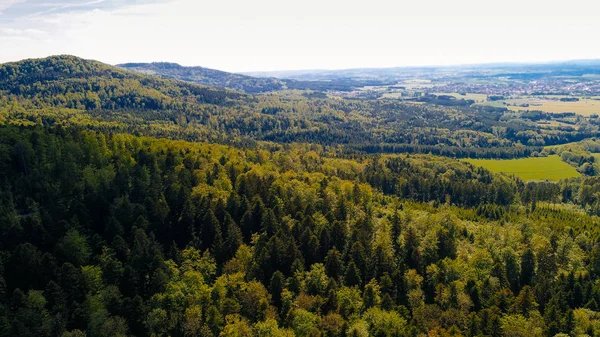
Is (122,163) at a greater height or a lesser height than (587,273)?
greater

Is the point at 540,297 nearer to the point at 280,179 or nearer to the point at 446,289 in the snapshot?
the point at 446,289

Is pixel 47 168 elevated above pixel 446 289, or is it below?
above

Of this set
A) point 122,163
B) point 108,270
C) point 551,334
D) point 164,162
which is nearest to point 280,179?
point 164,162

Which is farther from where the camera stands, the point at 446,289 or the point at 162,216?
the point at 162,216

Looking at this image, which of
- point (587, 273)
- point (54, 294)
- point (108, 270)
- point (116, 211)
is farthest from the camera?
point (116, 211)

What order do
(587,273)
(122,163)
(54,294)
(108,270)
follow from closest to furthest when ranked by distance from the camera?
(54,294) < (108,270) < (587,273) < (122,163)

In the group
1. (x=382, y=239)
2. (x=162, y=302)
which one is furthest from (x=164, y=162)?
(x=382, y=239)

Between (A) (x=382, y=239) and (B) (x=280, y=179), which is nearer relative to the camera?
(A) (x=382, y=239)

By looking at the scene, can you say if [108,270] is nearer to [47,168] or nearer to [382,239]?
[47,168]

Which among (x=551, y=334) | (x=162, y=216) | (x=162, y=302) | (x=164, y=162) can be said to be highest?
(x=164, y=162)
